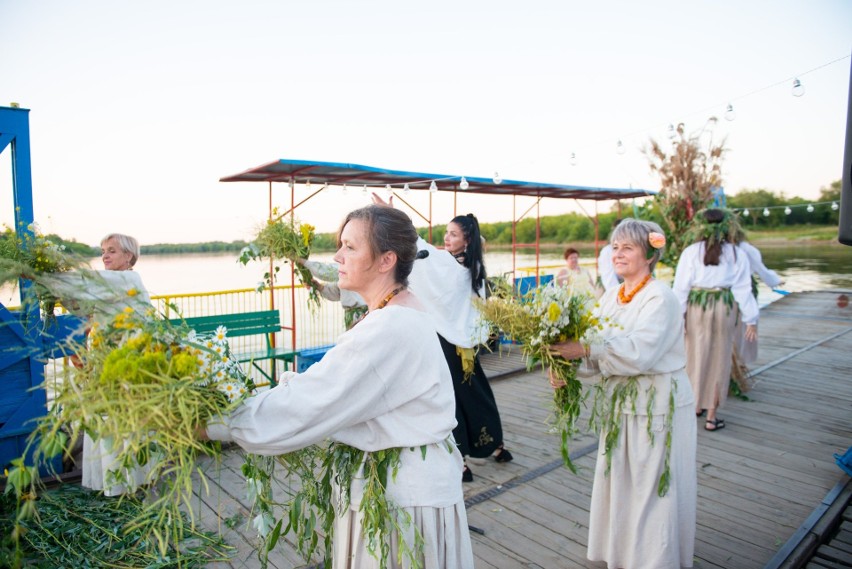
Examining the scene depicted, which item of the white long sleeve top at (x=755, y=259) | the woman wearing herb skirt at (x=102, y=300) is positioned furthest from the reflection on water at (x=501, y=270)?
the white long sleeve top at (x=755, y=259)

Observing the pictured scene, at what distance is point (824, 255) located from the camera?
1362 inches

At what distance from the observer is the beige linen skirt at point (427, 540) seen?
65.5 inches

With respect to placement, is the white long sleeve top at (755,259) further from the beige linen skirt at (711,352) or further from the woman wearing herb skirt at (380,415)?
the woman wearing herb skirt at (380,415)

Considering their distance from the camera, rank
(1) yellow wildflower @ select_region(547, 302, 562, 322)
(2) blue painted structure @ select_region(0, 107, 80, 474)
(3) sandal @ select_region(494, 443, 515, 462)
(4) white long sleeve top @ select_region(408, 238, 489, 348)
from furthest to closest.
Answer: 1. (3) sandal @ select_region(494, 443, 515, 462)
2. (4) white long sleeve top @ select_region(408, 238, 489, 348)
3. (2) blue painted structure @ select_region(0, 107, 80, 474)
4. (1) yellow wildflower @ select_region(547, 302, 562, 322)

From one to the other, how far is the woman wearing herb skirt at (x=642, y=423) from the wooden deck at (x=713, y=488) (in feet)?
1.27

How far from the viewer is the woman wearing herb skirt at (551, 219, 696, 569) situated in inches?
103

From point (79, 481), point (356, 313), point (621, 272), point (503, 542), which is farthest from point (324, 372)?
point (79, 481)

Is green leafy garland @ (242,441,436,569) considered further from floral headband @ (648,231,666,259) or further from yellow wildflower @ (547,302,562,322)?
floral headband @ (648,231,666,259)

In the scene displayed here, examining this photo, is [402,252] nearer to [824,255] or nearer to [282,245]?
[282,245]

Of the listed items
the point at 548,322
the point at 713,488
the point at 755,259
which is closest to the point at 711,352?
the point at 755,259

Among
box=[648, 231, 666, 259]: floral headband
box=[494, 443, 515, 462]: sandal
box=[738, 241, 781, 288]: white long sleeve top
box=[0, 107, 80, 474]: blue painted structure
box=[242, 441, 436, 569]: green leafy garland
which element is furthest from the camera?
box=[738, 241, 781, 288]: white long sleeve top

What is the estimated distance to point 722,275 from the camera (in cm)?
538

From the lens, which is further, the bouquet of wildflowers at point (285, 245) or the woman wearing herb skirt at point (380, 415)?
the bouquet of wildflowers at point (285, 245)

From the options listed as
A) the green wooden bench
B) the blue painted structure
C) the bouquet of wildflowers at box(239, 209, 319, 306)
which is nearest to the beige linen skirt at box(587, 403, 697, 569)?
the bouquet of wildflowers at box(239, 209, 319, 306)
